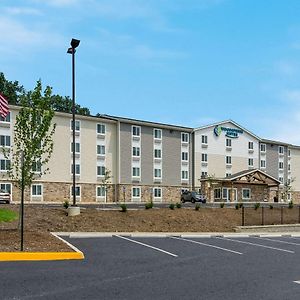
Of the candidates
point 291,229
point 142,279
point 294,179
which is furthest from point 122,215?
point 294,179

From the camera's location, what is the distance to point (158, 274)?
34.2 ft

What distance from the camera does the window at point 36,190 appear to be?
50.8 metres

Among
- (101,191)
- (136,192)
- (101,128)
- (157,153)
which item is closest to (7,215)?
(101,191)

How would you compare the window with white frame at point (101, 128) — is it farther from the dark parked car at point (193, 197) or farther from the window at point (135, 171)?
the dark parked car at point (193, 197)

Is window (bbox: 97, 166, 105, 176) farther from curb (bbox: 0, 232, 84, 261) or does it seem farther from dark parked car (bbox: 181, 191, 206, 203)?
curb (bbox: 0, 232, 84, 261)

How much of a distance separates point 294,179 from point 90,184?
4121cm

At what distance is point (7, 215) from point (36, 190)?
2966 cm

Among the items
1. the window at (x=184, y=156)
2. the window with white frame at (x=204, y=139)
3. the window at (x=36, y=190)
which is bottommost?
the window at (x=36, y=190)

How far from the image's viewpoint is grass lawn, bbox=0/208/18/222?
21.0m

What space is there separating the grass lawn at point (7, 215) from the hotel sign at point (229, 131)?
48.4 m

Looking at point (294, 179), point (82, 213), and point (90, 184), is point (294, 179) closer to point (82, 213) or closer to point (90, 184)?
point (90, 184)

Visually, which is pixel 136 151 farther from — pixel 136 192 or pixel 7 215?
pixel 7 215

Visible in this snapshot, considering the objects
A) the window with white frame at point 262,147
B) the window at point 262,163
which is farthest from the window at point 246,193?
the window with white frame at point 262,147

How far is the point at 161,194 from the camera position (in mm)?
61656
